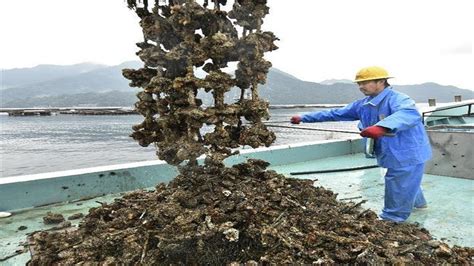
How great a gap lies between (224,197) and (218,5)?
6.35 feet

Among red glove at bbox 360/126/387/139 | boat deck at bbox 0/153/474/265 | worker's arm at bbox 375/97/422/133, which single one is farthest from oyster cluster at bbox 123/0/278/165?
boat deck at bbox 0/153/474/265

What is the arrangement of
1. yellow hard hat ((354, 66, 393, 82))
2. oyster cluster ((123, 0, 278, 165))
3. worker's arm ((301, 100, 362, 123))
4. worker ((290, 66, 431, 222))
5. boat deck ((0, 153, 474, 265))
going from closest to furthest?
oyster cluster ((123, 0, 278, 165)) < boat deck ((0, 153, 474, 265)) < worker ((290, 66, 431, 222)) < yellow hard hat ((354, 66, 393, 82)) < worker's arm ((301, 100, 362, 123))

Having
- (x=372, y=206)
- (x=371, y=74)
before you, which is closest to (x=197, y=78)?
(x=371, y=74)

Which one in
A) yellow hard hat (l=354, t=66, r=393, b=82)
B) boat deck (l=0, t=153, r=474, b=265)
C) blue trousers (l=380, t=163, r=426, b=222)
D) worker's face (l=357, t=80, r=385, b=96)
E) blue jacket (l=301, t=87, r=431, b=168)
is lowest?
boat deck (l=0, t=153, r=474, b=265)

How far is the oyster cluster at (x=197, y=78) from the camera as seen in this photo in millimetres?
3500

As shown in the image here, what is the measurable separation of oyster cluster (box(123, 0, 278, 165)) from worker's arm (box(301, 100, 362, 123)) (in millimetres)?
1385

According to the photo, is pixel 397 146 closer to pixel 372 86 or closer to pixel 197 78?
pixel 372 86

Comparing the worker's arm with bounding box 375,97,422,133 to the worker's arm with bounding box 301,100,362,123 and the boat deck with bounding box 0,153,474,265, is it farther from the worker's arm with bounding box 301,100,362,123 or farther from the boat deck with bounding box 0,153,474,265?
the boat deck with bounding box 0,153,474,265

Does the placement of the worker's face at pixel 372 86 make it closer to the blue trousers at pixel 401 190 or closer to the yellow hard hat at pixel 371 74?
the yellow hard hat at pixel 371 74

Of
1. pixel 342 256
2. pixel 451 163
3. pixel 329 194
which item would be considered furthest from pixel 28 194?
pixel 451 163

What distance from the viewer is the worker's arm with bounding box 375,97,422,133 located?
3635mm

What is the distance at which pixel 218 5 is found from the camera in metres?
3.74

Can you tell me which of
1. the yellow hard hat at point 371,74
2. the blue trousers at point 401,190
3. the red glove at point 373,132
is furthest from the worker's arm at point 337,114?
the red glove at point 373,132

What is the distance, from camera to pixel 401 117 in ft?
12.3
